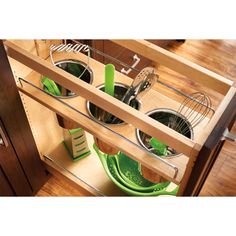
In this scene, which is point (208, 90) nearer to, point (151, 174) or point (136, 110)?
point (151, 174)

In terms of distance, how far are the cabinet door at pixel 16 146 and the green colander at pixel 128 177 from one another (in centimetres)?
23

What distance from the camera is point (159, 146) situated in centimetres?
92

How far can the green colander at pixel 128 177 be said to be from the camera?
1116 millimetres

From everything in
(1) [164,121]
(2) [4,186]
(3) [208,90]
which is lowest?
(2) [4,186]

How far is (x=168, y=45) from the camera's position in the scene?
1919 millimetres

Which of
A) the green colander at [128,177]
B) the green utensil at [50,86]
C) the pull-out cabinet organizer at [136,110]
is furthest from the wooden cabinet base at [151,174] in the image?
the green utensil at [50,86]

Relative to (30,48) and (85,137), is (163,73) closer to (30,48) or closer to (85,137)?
(85,137)

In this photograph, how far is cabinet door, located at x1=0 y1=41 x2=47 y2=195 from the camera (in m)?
0.94

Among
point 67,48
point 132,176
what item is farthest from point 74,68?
point 132,176

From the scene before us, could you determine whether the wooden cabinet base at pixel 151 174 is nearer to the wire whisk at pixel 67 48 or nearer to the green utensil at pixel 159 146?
the green utensil at pixel 159 146

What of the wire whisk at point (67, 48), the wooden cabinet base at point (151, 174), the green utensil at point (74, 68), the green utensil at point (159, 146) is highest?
the wire whisk at point (67, 48)

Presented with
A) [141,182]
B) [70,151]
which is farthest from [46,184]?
[141,182]

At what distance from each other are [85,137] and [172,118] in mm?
435

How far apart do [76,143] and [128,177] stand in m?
0.22
